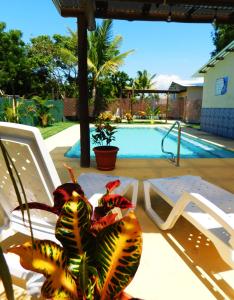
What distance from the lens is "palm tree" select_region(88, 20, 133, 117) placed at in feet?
58.9

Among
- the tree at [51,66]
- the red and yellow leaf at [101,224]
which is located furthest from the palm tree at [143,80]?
the red and yellow leaf at [101,224]

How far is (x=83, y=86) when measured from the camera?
5480 mm

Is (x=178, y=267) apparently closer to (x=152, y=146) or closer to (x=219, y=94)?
(x=152, y=146)

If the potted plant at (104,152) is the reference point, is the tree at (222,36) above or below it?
above

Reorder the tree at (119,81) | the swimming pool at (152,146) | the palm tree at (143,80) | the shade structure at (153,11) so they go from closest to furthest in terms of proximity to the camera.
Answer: the shade structure at (153,11) < the swimming pool at (152,146) < the tree at (119,81) < the palm tree at (143,80)

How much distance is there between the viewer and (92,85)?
1833cm

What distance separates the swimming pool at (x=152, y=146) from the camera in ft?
25.6

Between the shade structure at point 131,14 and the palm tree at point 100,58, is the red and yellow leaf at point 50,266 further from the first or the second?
the palm tree at point 100,58

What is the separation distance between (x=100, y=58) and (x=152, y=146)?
10172 millimetres

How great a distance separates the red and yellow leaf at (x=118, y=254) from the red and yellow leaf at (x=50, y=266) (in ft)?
0.37

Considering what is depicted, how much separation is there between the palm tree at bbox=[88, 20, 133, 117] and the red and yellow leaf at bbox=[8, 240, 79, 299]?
17.4m

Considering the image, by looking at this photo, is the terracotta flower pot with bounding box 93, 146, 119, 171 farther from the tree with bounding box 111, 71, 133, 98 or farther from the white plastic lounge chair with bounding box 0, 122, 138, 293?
the tree with bounding box 111, 71, 133, 98

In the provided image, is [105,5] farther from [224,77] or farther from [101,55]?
[101,55]

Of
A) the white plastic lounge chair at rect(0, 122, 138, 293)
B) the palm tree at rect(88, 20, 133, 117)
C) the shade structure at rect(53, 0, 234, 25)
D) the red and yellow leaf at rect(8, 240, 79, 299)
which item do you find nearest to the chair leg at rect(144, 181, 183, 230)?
the white plastic lounge chair at rect(0, 122, 138, 293)
